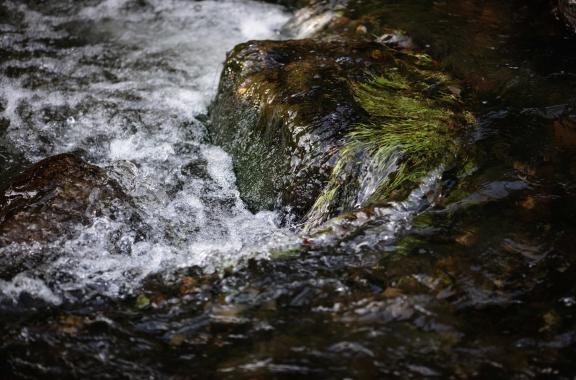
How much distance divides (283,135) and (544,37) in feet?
11.2

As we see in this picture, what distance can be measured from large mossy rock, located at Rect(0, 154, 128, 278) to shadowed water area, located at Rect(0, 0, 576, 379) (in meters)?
0.06

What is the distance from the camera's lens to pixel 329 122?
4398 millimetres

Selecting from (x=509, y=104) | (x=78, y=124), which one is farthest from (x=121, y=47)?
(x=509, y=104)

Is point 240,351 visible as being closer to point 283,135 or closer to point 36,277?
point 36,277

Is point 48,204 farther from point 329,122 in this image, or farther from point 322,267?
point 329,122

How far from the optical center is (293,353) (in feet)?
9.59

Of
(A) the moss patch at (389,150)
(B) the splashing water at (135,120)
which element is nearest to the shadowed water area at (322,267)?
(B) the splashing water at (135,120)

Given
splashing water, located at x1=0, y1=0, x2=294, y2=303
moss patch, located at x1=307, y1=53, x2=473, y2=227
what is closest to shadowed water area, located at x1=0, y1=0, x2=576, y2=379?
splashing water, located at x1=0, y1=0, x2=294, y2=303

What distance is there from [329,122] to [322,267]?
1.46 m

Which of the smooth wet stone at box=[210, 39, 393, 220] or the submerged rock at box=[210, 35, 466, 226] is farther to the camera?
the smooth wet stone at box=[210, 39, 393, 220]

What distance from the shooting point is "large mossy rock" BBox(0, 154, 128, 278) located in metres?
3.72

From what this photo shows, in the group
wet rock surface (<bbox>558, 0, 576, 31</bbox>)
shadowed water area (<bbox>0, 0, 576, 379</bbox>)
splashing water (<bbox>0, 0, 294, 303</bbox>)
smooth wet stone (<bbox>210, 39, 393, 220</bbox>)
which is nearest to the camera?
shadowed water area (<bbox>0, 0, 576, 379</bbox>)

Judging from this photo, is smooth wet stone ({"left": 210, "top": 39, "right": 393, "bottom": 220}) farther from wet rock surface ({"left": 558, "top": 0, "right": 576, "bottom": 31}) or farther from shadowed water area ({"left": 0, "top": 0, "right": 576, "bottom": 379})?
wet rock surface ({"left": 558, "top": 0, "right": 576, "bottom": 31})

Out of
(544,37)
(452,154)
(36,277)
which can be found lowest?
(36,277)
